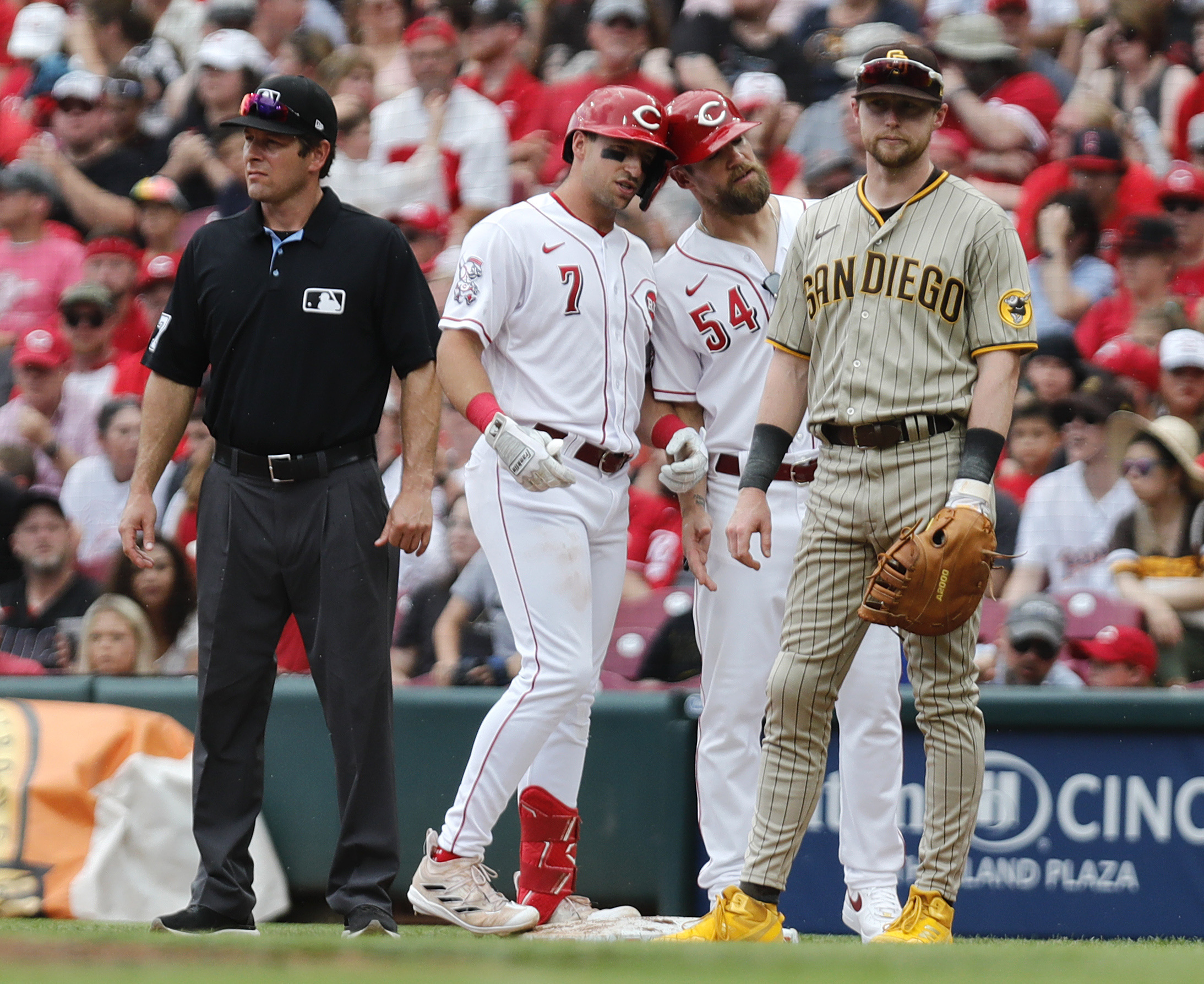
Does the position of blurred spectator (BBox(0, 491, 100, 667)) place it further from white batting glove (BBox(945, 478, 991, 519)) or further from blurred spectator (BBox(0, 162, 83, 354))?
white batting glove (BBox(945, 478, 991, 519))

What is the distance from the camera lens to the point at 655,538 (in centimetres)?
590

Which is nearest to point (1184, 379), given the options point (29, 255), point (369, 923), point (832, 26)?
point (832, 26)

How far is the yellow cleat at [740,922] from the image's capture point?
11.1 ft

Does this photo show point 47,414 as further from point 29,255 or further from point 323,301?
point 323,301

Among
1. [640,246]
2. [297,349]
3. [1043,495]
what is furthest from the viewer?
[1043,495]

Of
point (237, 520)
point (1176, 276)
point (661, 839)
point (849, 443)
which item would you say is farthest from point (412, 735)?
point (1176, 276)

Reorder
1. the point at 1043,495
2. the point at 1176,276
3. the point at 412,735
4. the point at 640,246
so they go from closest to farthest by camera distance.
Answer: the point at 640,246 → the point at 412,735 → the point at 1043,495 → the point at 1176,276

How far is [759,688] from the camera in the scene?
13.2 ft

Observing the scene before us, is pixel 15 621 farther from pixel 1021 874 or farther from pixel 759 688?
pixel 1021 874

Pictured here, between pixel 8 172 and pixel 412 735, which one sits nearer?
pixel 412 735

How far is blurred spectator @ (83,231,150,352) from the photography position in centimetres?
720

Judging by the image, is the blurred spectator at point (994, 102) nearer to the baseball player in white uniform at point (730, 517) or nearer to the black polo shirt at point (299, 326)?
the baseball player in white uniform at point (730, 517)

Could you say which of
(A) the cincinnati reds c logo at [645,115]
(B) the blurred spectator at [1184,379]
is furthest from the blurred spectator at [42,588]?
(B) the blurred spectator at [1184,379]

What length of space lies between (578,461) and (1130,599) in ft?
7.56
